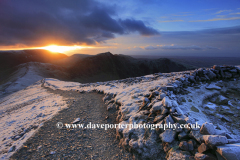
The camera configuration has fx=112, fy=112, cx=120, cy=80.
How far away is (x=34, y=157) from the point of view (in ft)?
12.1

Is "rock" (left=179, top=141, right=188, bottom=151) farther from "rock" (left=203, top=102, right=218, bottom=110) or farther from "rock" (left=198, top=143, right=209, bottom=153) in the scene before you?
"rock" (left=203, top=102, right=218, bottom=110)

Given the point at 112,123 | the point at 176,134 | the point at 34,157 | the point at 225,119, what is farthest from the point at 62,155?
the point at 225,119

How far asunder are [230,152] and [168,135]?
1.32m

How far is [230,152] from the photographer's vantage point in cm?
222

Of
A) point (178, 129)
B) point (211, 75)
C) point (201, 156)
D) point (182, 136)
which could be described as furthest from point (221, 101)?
point (201, 156)

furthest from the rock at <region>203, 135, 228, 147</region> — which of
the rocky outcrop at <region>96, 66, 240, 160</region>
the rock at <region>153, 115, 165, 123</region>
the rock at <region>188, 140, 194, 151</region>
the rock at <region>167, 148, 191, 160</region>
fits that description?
the rock at <region>153, 115, 165, 123</region>

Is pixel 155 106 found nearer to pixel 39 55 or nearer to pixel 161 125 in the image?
pixel 161 125

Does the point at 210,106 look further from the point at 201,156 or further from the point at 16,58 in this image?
the point at 16,58

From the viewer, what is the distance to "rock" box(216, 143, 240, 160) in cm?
218

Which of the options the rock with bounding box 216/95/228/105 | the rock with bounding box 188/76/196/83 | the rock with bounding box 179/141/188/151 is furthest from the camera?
the rock with bounding box 188/76/196/83

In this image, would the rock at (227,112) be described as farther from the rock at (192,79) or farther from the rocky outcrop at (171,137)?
the rock at (192,79)

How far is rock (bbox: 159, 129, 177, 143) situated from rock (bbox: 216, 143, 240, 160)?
1014 millimetres

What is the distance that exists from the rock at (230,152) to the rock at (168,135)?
3.33 feet

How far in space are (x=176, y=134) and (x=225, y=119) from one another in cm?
293
